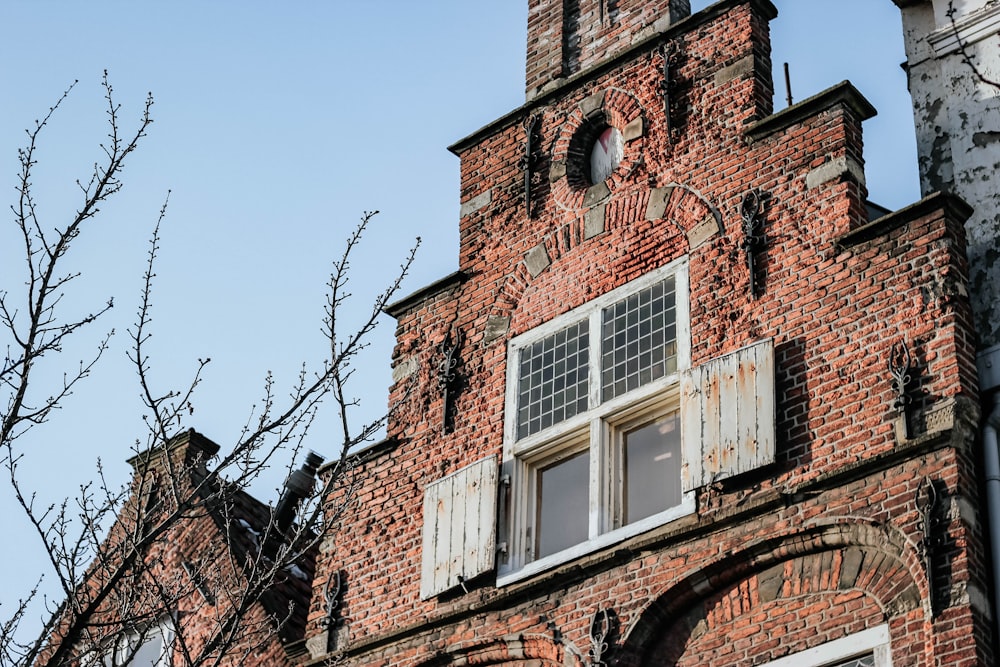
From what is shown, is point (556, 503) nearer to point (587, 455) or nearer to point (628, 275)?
point (587, 455)

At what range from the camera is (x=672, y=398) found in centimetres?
1220

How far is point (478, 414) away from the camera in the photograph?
43.7ft

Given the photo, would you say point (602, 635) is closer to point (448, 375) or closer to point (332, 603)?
point (332, 603)

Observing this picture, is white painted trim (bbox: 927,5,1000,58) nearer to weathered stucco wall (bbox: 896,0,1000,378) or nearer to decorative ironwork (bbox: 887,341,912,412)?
weathered stucco wall (bbox: 896,0,1000,378)

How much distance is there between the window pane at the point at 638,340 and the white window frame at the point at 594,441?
6cm

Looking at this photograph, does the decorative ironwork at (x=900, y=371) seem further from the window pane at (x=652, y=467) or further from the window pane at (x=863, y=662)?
the window pane at (x=652, y=467)

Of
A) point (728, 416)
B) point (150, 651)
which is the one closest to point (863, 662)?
point (728, 416)

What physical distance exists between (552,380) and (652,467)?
1.22 meters

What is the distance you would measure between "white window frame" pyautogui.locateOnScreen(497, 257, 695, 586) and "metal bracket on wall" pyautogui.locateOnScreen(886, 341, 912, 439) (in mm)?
1539

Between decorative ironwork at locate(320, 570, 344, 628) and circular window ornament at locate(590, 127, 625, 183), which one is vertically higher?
circular window ornament at locate(590, 127, 625, 183)

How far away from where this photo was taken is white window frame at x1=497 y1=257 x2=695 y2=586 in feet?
39.2

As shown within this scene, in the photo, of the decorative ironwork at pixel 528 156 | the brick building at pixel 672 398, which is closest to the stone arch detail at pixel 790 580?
the brick building at pixel 672 398

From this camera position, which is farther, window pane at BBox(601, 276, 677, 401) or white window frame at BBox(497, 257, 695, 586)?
window pane at BBox(601, 276, 677, 401)

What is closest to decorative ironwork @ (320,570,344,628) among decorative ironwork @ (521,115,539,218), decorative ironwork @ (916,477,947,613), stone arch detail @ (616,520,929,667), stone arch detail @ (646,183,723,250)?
stone arch detail @ (616,520,929,667)
